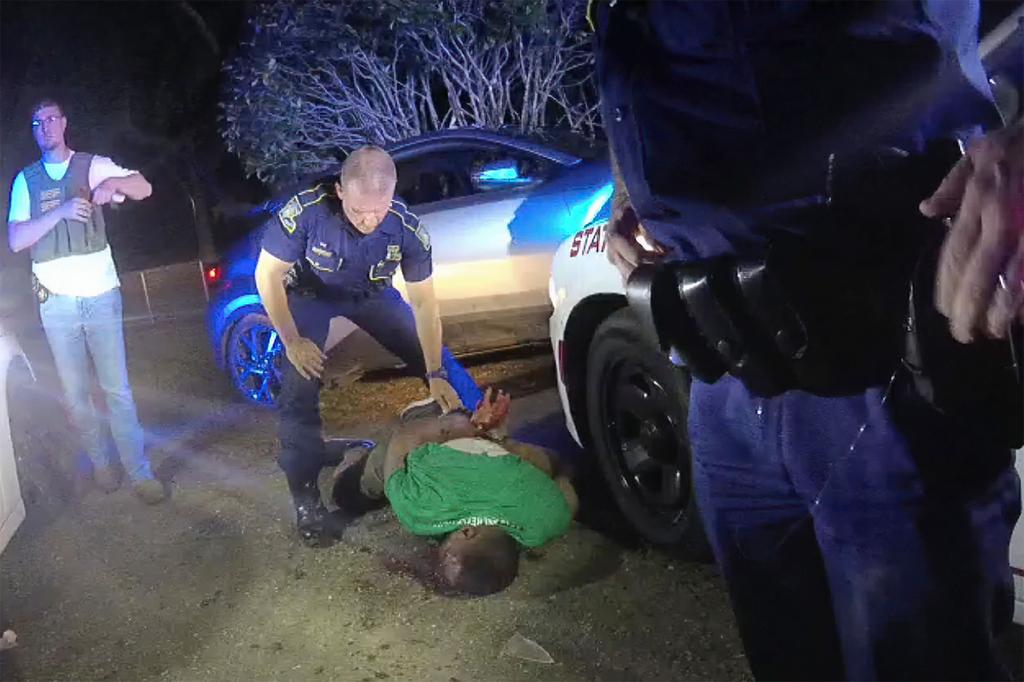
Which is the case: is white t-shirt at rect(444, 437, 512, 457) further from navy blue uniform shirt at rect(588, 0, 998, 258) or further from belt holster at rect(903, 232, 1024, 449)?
belt holster at rect(903, 232, 1024, 449)

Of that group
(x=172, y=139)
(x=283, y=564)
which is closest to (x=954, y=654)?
(x=283, y=564)

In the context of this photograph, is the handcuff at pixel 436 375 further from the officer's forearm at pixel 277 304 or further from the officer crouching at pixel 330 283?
the officer's forearm at pixel 277 304

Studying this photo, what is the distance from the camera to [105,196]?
4336 mm

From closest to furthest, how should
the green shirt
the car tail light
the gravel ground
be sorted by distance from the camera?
the gravel ground < the green shirt < the car tail light

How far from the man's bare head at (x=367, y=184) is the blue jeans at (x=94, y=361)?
4.32ft

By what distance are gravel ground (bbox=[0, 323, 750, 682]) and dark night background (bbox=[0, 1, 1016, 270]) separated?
9089mm

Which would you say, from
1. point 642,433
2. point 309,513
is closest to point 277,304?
point 309,513

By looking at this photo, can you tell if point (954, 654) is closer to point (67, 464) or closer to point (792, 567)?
point (792, 567)

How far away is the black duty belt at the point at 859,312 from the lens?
4.02 feet

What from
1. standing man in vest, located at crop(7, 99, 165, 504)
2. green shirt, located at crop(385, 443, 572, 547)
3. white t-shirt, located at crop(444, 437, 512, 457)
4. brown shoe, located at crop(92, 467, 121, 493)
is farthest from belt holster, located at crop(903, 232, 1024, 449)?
brown shoe, located at crop(92, 467, 121, 493)

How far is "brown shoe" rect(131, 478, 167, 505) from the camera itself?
463cm

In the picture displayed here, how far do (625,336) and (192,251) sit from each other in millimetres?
8807

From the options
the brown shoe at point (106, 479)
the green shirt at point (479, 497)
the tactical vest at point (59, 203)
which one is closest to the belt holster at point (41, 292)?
the tactical vest at point (59, 203)

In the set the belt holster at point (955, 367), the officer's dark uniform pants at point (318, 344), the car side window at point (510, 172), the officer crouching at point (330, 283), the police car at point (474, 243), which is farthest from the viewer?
the car side window at point (510, 172)
